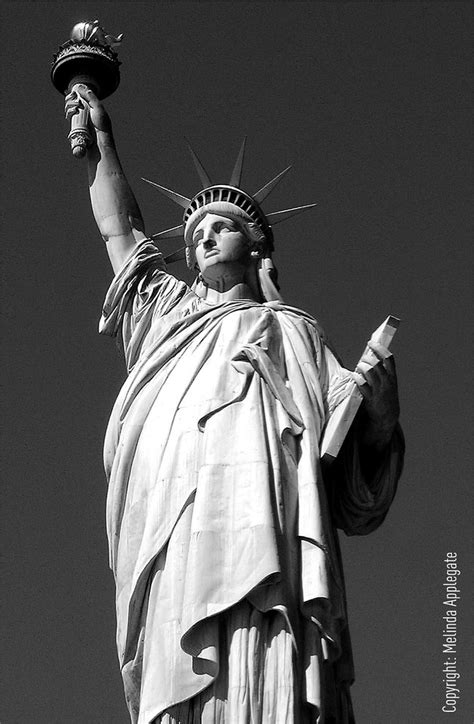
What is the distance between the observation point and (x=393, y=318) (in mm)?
13172

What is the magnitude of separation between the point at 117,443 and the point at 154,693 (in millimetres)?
2453

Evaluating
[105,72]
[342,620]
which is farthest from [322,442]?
[105,72]

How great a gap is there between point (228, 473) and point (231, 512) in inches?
13.4

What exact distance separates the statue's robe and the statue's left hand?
27cm

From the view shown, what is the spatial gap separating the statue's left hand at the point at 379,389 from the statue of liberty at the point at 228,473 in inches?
0.4

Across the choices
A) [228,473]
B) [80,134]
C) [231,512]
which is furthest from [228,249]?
[231,512]

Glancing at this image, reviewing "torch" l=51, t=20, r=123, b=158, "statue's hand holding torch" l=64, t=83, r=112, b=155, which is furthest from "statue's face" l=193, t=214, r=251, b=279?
"torch" l=51, t=20, r=123, b=158

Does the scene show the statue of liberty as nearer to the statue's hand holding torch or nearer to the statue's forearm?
the statue's forearm

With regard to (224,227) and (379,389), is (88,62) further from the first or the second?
(379,389)

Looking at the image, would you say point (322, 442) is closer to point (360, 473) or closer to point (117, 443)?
point (360, 473)

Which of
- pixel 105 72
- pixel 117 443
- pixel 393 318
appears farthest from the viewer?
pixel 105 72

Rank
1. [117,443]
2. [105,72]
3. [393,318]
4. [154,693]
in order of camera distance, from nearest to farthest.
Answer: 1. [154,693]
2. [393,318]
3. [117,443]
4. [105,72]

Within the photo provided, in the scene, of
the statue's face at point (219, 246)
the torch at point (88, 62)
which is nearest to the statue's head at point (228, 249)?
the statue's face at point (219, 246)

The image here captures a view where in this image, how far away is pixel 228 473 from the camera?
1291 cm
